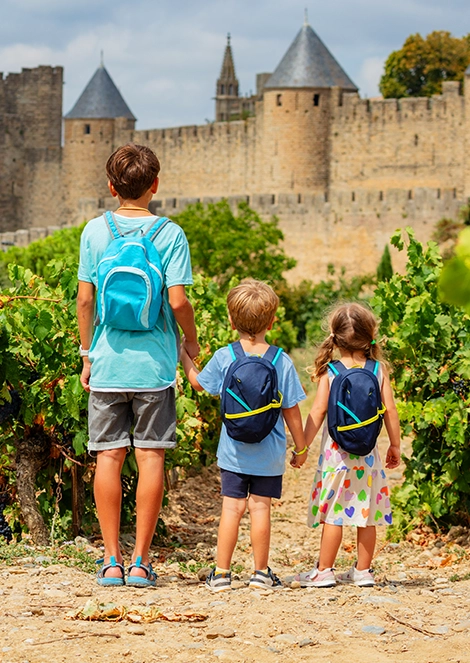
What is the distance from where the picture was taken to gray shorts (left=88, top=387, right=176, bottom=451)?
16.1ft

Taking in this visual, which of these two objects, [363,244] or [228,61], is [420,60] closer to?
[363,244]

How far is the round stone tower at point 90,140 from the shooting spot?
1753 inches

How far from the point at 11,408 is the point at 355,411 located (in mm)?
1777

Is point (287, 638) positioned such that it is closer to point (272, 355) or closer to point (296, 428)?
point (296, 428)

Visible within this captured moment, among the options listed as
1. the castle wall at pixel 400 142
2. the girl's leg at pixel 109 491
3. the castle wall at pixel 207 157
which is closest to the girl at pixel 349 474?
the girl's leg at pixel 109 491

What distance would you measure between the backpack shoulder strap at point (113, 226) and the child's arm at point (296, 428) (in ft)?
3.29

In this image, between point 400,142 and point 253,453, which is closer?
point 253,453

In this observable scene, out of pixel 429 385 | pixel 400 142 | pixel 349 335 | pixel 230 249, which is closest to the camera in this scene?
pixel 349 335

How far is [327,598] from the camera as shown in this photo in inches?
187

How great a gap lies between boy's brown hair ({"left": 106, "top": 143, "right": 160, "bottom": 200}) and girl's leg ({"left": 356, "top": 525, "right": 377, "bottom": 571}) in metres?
1.74

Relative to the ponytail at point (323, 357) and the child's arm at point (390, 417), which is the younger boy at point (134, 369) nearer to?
the ponytail at point (323, 357)

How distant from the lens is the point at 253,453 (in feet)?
16.3

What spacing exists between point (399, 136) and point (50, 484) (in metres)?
31.8

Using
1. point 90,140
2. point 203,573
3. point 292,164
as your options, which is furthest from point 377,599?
point 90,140
